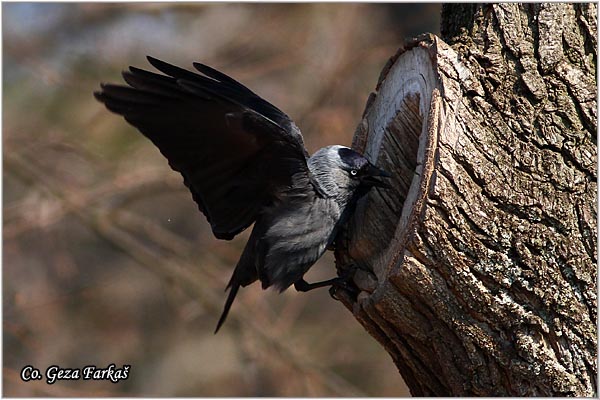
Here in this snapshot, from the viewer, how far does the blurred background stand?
6539 millimetres

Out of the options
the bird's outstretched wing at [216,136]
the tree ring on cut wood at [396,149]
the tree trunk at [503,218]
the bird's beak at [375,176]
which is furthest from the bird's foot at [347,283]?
the bird's outstretched wing at [216,136]

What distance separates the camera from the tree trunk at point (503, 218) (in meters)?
2.83

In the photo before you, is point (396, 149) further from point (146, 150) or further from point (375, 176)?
point (146, 150)

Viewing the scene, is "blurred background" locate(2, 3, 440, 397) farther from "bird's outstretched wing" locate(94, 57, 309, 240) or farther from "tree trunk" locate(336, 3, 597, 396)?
"tree trunk" locate(336, 3, 597, 396)

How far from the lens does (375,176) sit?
362 cm

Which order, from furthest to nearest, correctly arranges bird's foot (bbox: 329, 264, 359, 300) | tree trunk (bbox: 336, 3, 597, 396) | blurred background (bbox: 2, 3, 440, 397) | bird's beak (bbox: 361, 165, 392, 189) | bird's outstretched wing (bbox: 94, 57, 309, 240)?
blurred background (bbox: 2, 3, 440, 397), bird's beak (bbox: 361, 165, 392, 189), bird's foot (bbox: 329, 264, 359, 300), bird's outstretched wing (bbox: 94, 57, 309, 240), tree trunk (bbox: 336, 3, 597, 396)

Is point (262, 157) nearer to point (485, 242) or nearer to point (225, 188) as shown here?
point (225, 188)

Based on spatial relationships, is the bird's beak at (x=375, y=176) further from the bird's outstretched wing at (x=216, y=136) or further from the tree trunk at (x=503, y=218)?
the tree trunk at (x=503, y=218)

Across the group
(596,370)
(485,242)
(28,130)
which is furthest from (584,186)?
(28,130)

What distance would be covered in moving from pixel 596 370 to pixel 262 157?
1.64 metres

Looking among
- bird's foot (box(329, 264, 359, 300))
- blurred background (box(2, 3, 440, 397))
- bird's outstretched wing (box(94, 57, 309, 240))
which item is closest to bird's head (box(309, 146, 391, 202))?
bird's outstretched wing (box(94, 57, 309, 240))

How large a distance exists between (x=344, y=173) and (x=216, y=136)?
78 cm

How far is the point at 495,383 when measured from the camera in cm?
298

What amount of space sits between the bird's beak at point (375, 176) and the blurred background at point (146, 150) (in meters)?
3.23
